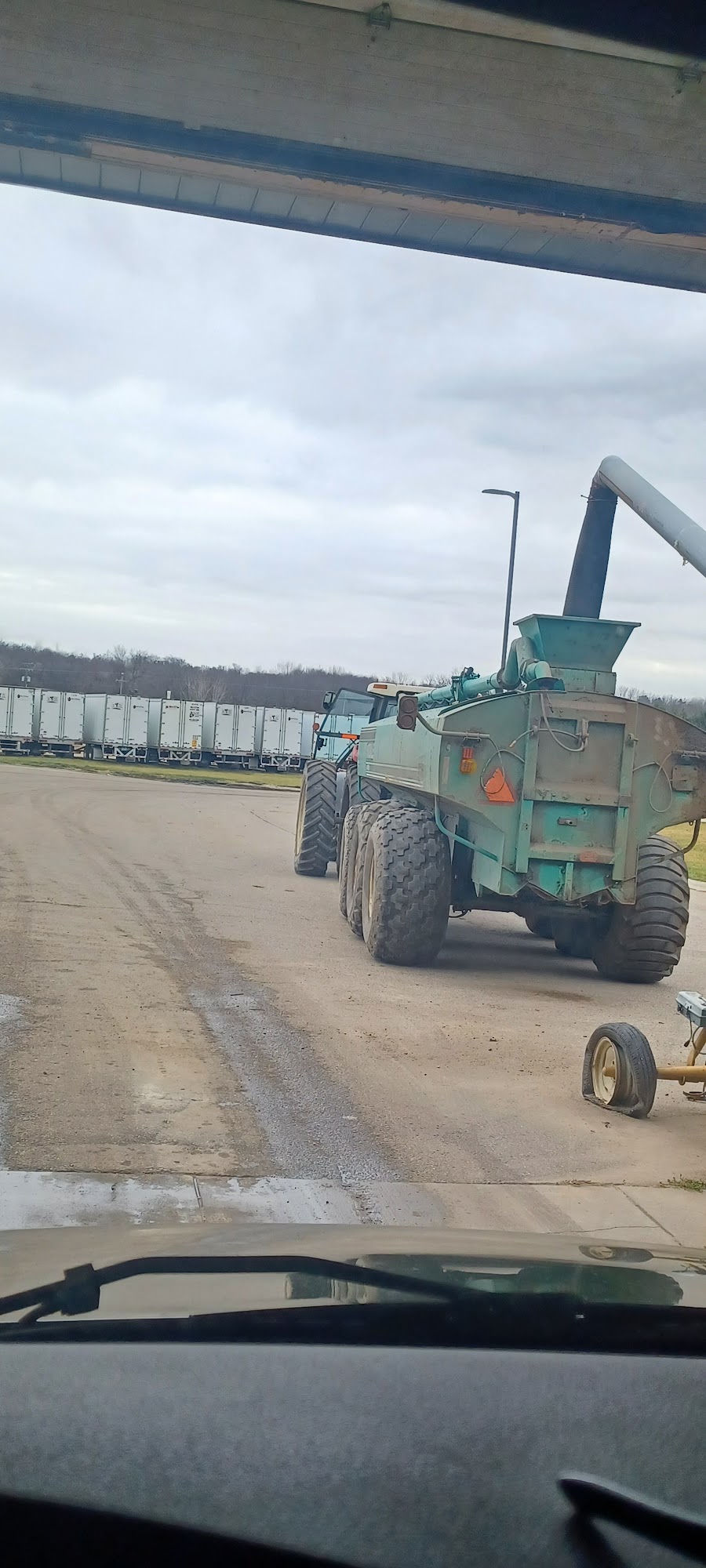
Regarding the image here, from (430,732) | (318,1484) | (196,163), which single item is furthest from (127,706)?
(318,1484)

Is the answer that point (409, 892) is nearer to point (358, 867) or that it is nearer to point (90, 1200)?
point (358, 867)

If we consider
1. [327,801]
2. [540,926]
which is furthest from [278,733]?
[540,926]

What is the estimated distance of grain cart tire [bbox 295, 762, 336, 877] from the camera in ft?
54.4

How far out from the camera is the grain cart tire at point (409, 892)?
1016 cm

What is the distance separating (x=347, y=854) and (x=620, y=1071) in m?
6.53

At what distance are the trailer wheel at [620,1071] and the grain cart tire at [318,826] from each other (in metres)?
9.99

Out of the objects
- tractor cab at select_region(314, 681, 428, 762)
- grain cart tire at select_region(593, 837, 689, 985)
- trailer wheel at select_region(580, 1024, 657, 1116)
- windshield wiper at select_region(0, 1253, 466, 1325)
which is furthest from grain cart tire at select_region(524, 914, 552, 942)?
windshield wiper at select_region(0, 1253, 466, 1325)

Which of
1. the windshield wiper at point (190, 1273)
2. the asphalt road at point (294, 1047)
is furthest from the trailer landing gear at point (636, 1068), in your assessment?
the windshield wiper at point (190, 1273)

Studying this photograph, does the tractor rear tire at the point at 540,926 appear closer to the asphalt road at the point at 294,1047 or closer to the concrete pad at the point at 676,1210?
the asphalt road at the point at 294,1047

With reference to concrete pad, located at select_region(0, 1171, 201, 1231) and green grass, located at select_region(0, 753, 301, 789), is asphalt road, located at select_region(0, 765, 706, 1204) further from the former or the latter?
green grass, located at select_region(0, 753, 301, 789)

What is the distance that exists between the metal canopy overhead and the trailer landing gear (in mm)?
3430

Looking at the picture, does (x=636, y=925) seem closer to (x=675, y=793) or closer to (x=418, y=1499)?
(x=675, y=793)

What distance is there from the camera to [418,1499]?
5.45 feet

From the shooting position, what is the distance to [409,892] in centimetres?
1016
